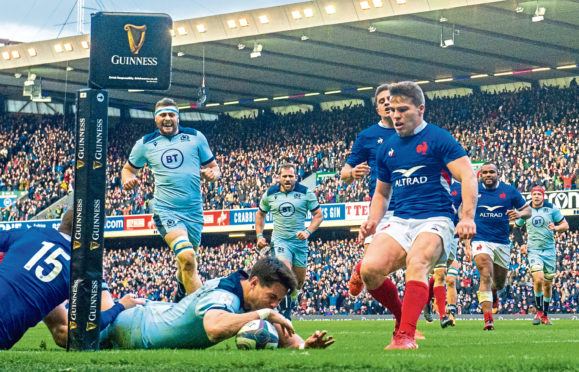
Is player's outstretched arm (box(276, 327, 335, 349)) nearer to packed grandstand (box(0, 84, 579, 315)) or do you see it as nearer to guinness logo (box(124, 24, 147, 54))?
guinness logo (box(124, 24, 147, 54))

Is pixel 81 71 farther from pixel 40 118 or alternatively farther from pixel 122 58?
pixel 122 58

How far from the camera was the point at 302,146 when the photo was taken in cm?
4359

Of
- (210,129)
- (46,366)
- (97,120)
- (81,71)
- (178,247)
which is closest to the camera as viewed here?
(46,366)

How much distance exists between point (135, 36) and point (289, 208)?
8609 mm

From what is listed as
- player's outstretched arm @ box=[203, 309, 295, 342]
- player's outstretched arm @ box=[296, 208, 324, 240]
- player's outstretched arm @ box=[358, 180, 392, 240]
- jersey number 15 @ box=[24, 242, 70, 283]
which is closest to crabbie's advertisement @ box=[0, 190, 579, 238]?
player's outstretched arm @ box=[296, 208, 324, 240]

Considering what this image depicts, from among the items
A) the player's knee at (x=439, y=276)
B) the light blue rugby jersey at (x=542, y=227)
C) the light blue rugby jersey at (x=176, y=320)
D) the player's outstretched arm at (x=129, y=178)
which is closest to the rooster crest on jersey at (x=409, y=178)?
the light blue rugby jersey at (x=176, y=320)

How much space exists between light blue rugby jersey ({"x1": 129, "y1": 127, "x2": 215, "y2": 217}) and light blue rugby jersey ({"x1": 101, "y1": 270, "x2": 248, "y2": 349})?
13.1 ft

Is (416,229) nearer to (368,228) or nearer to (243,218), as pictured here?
(368,228)

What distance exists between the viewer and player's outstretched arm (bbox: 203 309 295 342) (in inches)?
247

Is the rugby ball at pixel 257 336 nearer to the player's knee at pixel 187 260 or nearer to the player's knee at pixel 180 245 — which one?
the player's knee at pixel 187 260

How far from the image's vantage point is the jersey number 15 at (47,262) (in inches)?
271

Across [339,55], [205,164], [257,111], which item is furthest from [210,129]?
[205,164]

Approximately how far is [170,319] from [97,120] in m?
1.59

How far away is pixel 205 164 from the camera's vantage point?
11258mm
